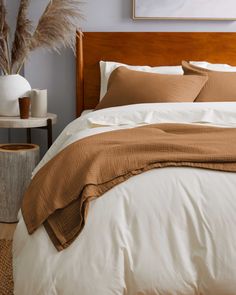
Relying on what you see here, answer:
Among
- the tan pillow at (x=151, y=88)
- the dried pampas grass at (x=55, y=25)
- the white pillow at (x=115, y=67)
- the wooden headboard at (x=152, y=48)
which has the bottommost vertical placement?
the tan pillow at (x=151, y=88)

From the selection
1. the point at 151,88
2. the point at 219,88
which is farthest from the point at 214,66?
the point at 151,88

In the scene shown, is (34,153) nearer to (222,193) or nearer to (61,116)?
(61,116)

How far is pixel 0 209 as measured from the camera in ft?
10.1

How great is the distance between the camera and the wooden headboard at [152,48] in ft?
11.9

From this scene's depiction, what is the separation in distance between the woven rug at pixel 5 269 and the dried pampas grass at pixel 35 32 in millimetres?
1264

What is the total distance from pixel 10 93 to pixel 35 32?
16.7 inches

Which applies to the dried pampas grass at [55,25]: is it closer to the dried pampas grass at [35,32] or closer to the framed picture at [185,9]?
the dried pampas grass at [35,32]

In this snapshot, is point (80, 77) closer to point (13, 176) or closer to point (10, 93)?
point (10, 93)

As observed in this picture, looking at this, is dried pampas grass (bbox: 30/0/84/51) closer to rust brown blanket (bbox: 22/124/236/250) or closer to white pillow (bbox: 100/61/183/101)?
white pillow (bbox: 100/61/183/101)

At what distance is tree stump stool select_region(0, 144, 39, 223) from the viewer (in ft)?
9.87

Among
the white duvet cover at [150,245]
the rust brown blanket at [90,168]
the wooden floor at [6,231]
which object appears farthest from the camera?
the wooden floor at [6,231]

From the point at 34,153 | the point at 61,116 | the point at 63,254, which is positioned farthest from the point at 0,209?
the point at 63,254

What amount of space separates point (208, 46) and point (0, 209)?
1.77 m

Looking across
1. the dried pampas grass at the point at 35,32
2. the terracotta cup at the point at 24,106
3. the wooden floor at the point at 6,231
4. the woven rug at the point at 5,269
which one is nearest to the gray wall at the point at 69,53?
the dried pampas grass at the point at 35,32
